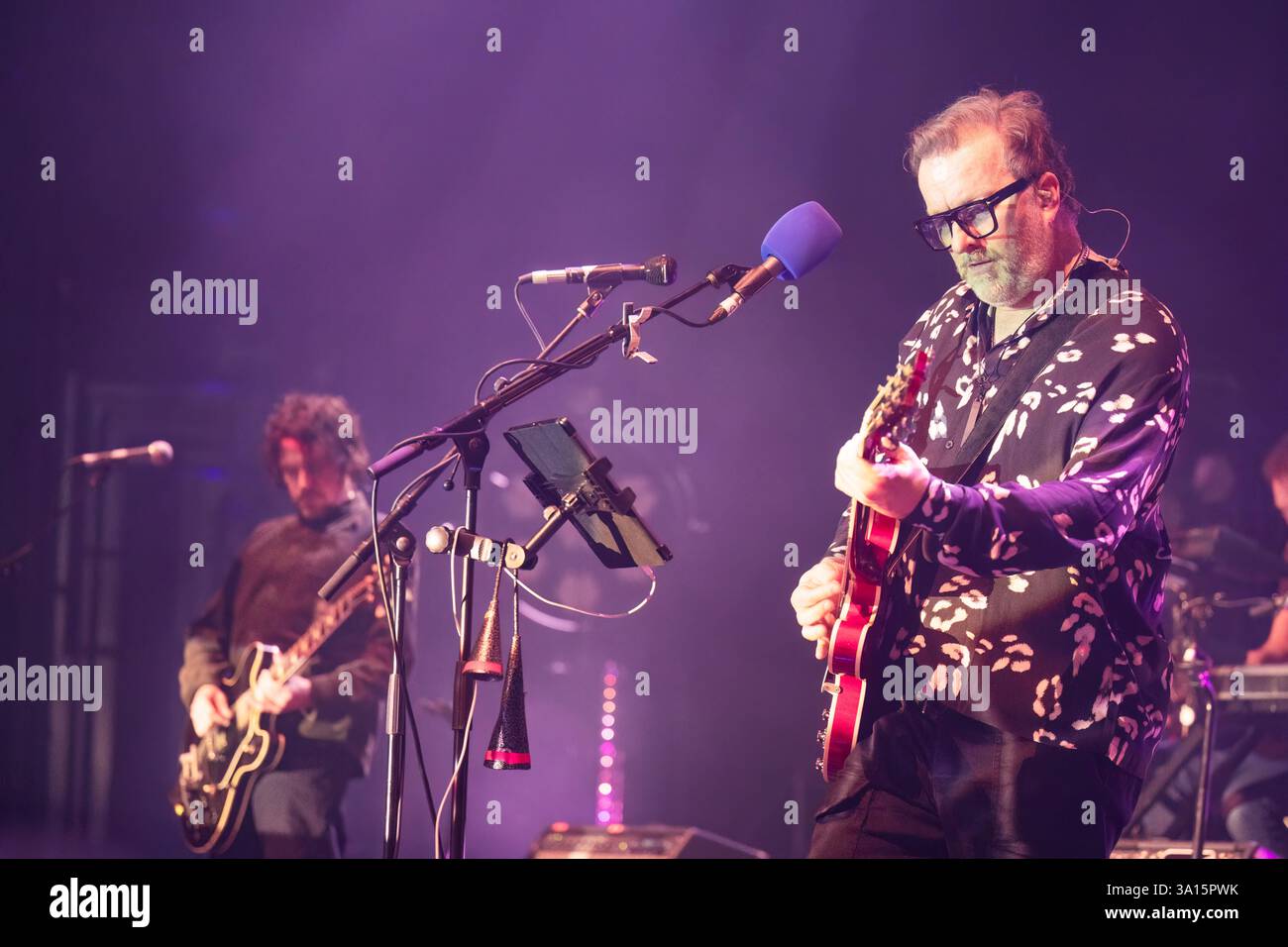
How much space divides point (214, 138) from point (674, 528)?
2506 mm

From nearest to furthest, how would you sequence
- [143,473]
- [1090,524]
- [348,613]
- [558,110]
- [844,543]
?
[1090,524]
[844,543]
[348,613]
[558,110]
[143,473]

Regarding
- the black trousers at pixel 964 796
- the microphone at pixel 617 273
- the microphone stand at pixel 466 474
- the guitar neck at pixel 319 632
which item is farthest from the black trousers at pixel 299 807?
the black trousers at pixel 964 796

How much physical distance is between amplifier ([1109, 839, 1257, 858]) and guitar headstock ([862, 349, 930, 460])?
2809 millimetres

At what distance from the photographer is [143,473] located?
5.40 meters

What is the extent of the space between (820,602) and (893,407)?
1.54ft

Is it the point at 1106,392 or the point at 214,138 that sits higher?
the point at 214,138

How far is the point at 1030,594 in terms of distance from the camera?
2203 millimetres

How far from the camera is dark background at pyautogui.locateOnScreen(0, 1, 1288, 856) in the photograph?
16.3 ft

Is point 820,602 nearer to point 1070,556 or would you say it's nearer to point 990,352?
point 1070,556

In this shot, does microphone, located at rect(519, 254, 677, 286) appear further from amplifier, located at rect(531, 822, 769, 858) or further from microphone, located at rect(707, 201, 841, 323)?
amplifier, located at rect(531, 822, 769, 858)

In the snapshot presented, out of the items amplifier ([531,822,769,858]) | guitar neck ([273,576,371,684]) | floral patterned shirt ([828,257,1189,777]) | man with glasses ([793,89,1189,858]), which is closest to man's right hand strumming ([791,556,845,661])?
man with glasses ([793,89,1189,858])

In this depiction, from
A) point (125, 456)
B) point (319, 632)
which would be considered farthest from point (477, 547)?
point (125, 456)

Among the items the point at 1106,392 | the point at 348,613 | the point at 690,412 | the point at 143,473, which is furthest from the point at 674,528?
the point at 1106,392
